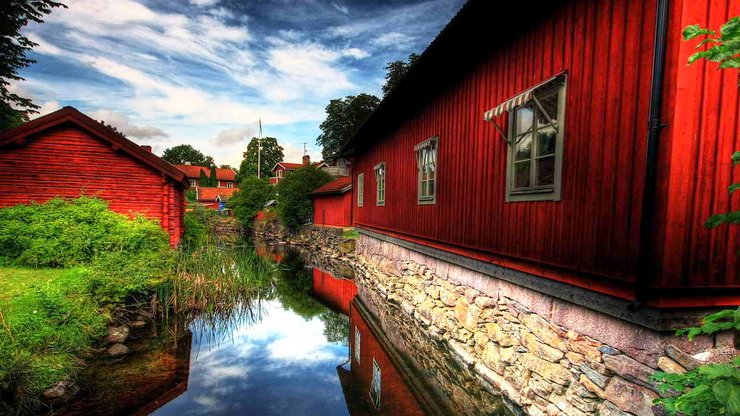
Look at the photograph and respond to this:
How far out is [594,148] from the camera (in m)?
3.48

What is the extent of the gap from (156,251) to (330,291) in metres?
5.44

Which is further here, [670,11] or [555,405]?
[555,405]

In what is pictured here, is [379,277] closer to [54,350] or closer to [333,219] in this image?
[54,350]

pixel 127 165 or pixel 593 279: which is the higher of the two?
pixel 127 165

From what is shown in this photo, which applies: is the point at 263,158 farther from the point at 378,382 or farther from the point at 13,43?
the point at 378,382

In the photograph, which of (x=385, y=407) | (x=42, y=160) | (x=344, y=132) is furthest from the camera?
(x=344, y=132)

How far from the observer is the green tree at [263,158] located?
182 ft

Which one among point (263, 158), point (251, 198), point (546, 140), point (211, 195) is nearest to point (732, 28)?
point (546, 140)

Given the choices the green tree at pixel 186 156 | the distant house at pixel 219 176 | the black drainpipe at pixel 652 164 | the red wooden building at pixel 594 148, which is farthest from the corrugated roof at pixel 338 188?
the green tree at pixel 186 156

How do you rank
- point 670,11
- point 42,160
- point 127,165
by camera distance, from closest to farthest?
point 670,11, point 42,160, point 127,165

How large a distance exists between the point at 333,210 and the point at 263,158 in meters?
46.0

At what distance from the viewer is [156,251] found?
29.2ft

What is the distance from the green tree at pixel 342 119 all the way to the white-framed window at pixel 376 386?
3827cm

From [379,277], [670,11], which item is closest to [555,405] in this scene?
[670,11]
